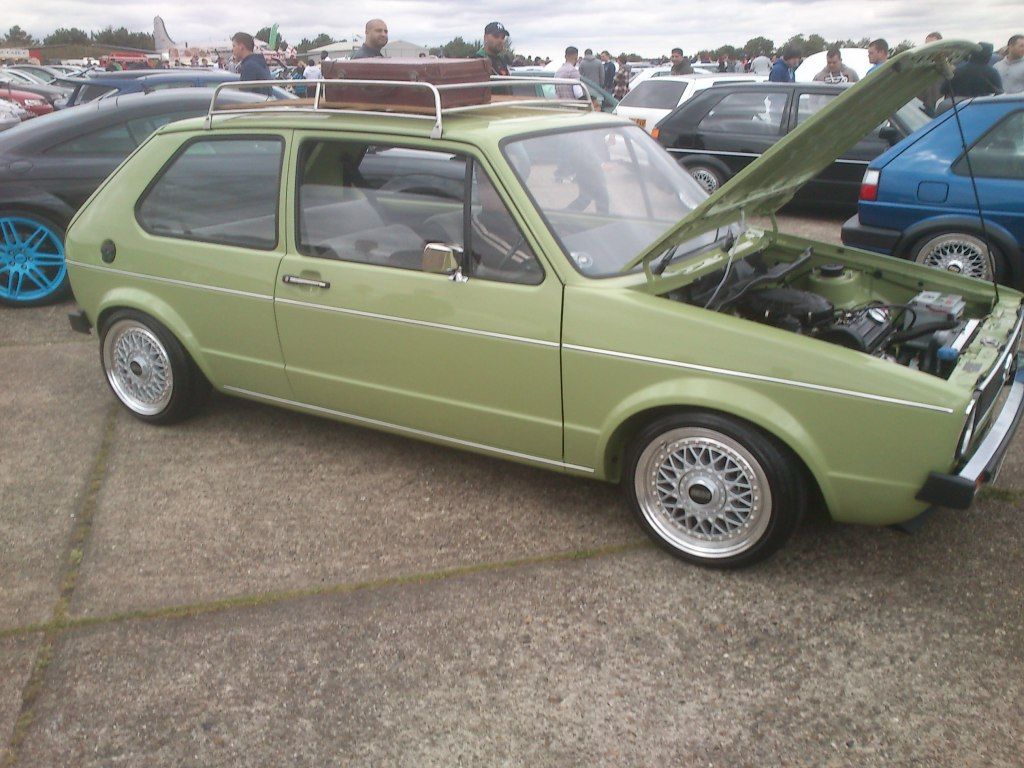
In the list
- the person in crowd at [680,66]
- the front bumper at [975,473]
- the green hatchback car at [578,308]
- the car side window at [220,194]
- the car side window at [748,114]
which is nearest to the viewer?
the front bumper at [975,473]

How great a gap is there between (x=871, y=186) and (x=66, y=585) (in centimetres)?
600

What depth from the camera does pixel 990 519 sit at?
3760 mm

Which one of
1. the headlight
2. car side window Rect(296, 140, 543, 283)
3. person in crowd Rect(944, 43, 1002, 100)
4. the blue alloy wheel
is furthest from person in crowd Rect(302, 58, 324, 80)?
person in crowd Rect(944, 43, 1002, 100)

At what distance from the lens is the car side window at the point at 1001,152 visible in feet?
20.6

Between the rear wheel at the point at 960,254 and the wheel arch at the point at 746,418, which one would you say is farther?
the rear wheel at the point at 960,254

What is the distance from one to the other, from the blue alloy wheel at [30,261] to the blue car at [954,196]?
614 cm

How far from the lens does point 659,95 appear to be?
12.4 meters

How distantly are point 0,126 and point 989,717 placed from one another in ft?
48.5

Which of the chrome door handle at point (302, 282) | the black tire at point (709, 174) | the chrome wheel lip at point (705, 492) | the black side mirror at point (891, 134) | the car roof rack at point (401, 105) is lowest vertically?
the chrome wheel lip at point (705, 492)

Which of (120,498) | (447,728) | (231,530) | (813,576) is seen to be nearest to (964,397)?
(813,576)

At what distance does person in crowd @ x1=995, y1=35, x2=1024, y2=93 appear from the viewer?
31.5 feet

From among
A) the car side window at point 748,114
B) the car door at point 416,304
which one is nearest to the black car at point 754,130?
the car side window at point 748,114

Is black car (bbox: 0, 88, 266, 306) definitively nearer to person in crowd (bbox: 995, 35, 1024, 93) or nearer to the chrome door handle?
the chrome door handle

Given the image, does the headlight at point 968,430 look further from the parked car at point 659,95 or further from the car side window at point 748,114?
the parked car at point 659,95
